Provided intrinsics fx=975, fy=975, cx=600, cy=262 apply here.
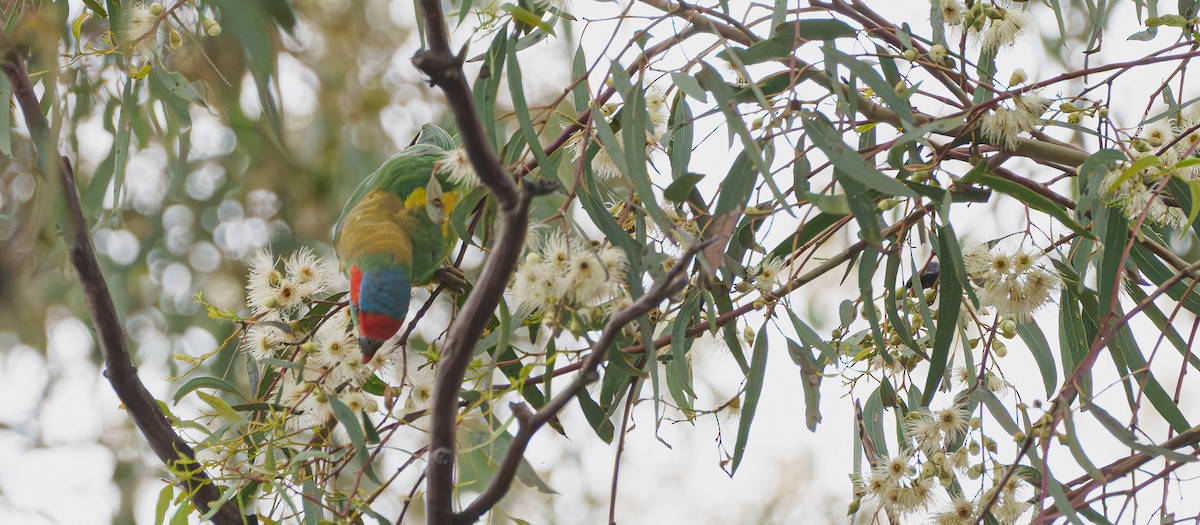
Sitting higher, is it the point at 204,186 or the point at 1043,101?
the point at 204,186

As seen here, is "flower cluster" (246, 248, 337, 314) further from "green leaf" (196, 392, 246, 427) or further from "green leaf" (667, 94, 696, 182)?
"green leaf" (667, 94, 696, 182)

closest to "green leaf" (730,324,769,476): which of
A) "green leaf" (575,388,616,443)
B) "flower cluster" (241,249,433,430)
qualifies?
"green leaf" (575,388,616,443)

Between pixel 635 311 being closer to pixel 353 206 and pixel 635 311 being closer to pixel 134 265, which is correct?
pixel 353 206

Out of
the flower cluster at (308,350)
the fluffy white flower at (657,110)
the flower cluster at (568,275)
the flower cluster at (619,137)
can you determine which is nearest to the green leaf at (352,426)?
the flower cluster at (308,350)

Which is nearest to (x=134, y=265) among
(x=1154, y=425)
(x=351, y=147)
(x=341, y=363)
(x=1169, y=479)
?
(x=351, y=147)

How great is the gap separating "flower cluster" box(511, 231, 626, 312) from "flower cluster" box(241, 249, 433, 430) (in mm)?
226

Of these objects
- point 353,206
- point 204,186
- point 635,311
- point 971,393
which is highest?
point 204,186

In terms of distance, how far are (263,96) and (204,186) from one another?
51 cm

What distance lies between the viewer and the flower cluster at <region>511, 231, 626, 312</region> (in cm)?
79

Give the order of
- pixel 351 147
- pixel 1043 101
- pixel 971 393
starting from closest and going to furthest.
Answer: pixel 1043 101 < pixel 971 393 < pixel 351 147

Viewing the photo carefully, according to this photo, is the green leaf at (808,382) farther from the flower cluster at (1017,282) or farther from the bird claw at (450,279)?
the bird claw at (450,279)

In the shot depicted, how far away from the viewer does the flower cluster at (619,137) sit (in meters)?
0.99

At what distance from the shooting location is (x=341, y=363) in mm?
1030

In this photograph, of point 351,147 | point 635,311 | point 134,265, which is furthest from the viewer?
point 351,147
